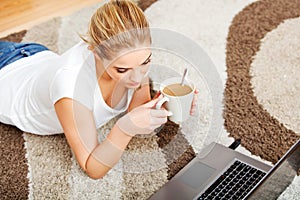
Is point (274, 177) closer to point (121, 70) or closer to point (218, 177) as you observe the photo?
point (218, 177)

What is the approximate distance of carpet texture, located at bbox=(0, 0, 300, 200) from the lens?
125cm

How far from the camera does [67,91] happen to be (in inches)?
45.8

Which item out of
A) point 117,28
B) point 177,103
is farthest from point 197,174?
point 117,28

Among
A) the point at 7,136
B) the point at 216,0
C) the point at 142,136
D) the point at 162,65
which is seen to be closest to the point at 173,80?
the point at 142,136

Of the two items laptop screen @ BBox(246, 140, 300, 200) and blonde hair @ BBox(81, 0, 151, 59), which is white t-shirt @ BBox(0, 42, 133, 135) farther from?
laptop screen @ BBox(246, 140, 300, 200)

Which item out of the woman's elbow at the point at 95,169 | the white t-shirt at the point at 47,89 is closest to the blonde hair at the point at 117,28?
the white t-shirt at the point at 47,89

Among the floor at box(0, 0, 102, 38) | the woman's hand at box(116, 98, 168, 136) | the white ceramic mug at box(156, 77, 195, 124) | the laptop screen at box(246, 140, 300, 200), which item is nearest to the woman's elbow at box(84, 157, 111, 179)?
the woman's hand at box(116, 98, 168, 136)

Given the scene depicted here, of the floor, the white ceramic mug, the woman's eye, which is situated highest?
the woman's eye

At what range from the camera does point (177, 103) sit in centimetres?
114

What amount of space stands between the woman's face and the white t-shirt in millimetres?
88

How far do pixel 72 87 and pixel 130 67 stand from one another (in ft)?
0.59

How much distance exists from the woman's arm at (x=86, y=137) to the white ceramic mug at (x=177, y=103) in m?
0.13

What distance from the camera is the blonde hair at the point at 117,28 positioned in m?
1.05

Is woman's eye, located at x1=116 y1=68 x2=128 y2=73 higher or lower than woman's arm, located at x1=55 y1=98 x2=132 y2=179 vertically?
higher
